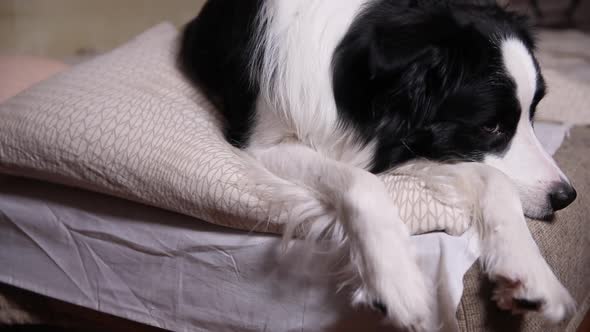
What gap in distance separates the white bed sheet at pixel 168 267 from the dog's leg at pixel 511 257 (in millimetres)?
44

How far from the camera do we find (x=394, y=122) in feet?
3.86

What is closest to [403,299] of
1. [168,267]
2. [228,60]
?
[168,267]

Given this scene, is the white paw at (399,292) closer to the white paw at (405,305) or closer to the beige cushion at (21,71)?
the white paw at (405,305)

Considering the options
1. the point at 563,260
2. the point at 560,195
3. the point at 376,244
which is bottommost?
the point at 563,260

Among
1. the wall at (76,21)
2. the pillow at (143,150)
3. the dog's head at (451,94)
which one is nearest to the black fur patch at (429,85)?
the dog's head at (451,94)

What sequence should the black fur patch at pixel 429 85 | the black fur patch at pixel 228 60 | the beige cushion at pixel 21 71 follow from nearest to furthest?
the black fur patch at pixel 429 85, the black fur patch at pixel 228 60, the beige cushion at pixel 21 71

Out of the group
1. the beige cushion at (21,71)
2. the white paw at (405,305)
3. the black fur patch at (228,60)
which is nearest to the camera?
the white paw at (405,305)

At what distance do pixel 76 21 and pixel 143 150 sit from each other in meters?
1.62

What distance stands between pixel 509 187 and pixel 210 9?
0.90 m

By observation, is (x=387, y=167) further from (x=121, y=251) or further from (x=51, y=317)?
(x=51, y=317)

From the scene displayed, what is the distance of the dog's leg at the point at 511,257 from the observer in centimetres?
89

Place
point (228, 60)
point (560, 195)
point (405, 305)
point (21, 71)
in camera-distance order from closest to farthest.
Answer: point (405, 305), point (560, 195), point (228, 60), point (21, 71)

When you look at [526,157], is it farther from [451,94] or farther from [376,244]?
[376,244]

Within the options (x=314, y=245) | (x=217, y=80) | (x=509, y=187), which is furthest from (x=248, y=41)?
(x=509, y=187)
